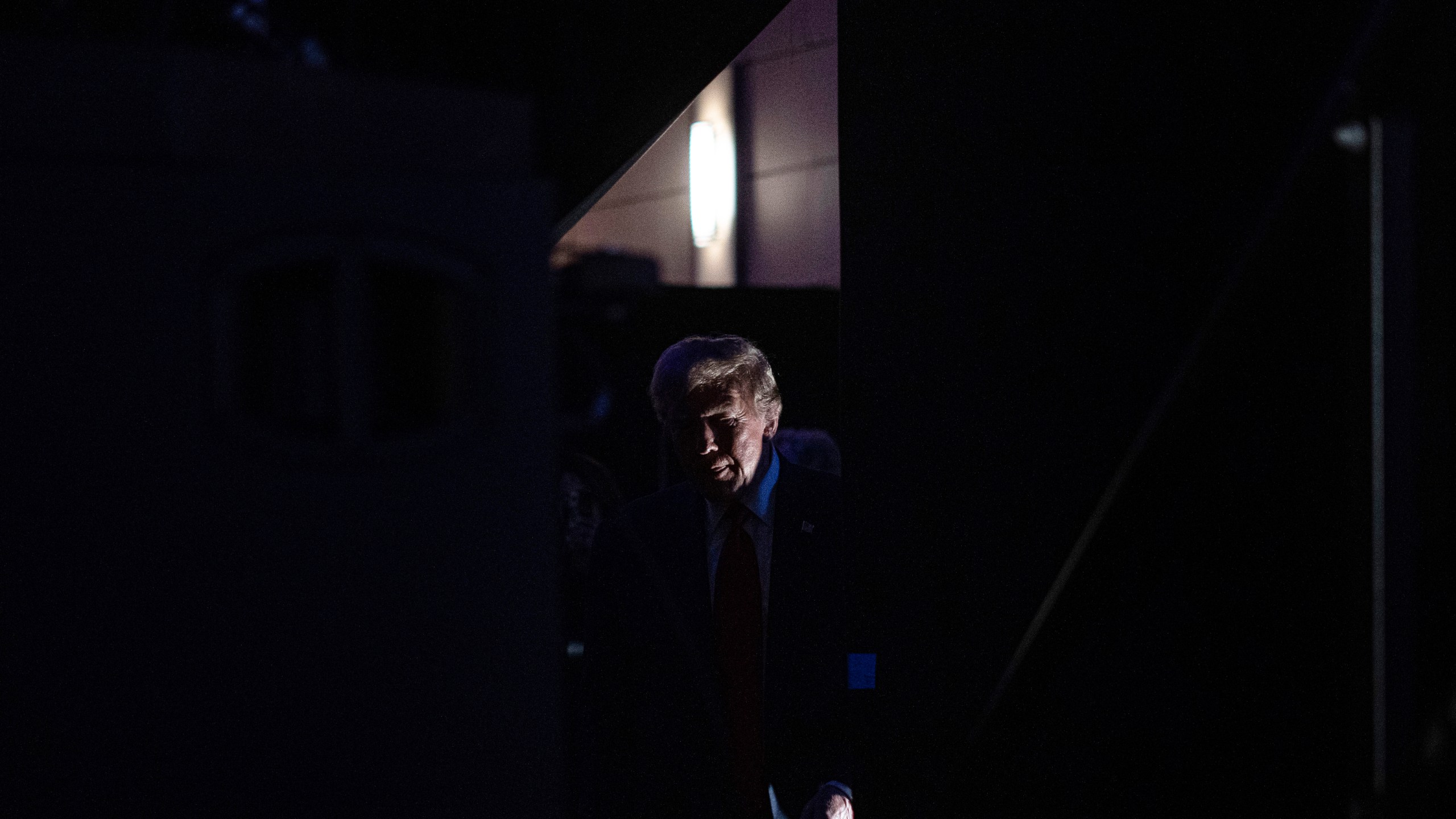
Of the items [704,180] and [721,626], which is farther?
[704,180]

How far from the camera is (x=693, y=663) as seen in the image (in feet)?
7.17

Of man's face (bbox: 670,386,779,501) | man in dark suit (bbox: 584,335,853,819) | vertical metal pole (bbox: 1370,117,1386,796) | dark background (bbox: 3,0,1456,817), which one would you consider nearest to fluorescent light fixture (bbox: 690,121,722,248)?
man in dark suit (bbox: 584,335,853,819)

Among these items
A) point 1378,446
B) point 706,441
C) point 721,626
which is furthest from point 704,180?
point 1378,446

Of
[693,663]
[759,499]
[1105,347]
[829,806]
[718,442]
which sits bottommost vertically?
[829,806]

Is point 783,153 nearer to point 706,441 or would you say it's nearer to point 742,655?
point 706,441

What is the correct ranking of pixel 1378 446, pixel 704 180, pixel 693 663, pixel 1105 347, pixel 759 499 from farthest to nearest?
pixel 704 180
pixel 759 499
pixel 693 663
pixel 1105 347
pixel 1378 446

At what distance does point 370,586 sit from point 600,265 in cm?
48

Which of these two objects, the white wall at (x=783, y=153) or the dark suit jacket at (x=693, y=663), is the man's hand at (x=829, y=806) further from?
the white wall at (x=783, y=153)

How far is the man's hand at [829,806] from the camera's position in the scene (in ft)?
6.47

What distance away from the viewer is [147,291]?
107 cm

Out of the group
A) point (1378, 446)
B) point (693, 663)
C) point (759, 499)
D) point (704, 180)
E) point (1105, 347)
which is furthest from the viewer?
point (704, 180)

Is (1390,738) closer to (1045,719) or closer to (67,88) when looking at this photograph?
(1045,719)

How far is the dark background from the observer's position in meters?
1.12

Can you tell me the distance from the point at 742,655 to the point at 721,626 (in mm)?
74
